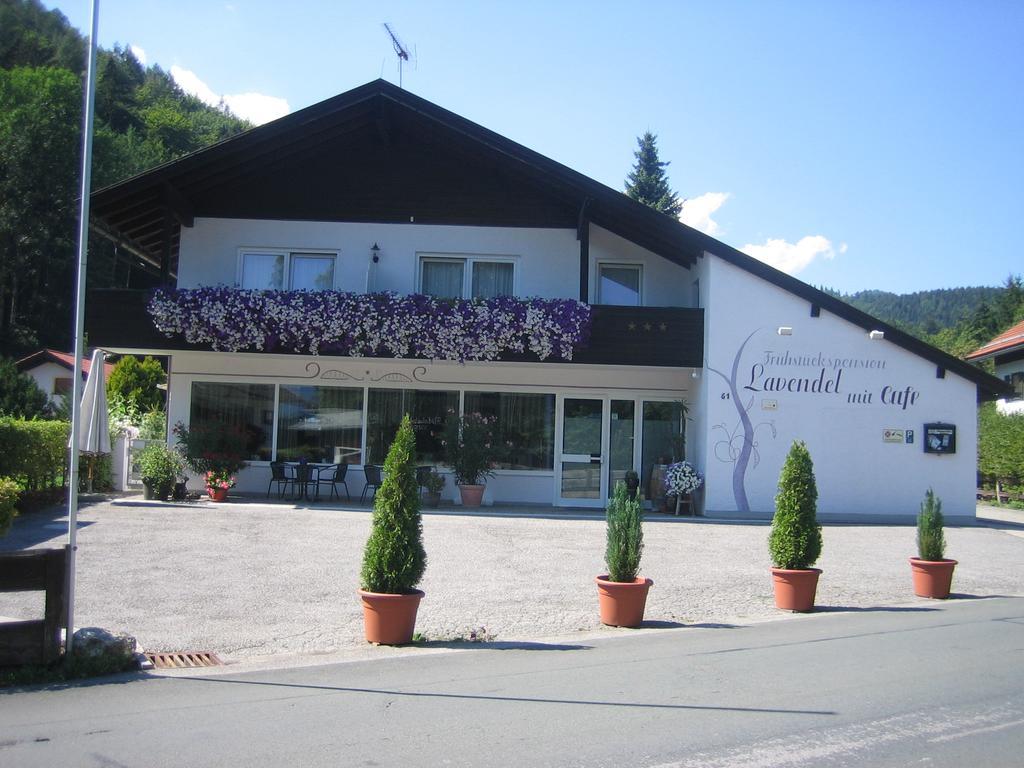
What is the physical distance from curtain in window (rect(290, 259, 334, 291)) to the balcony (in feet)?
6.67

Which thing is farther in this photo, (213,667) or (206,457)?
(206,457)

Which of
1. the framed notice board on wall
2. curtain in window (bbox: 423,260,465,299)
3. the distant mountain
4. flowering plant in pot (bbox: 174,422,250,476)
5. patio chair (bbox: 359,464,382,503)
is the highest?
the distant mountain

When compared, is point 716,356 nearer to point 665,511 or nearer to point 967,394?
point 665,511

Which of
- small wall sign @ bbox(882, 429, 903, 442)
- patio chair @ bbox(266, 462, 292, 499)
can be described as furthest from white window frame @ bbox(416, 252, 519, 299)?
small wall sign @ bbox(882, 429, 903, 442)

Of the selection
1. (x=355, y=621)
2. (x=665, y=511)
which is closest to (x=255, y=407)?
(x=665, y=511)

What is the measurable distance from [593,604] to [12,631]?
5.60 m

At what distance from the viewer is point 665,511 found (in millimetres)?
17984

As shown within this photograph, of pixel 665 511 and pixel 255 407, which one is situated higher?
pixel 255 407

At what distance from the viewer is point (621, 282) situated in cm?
1952

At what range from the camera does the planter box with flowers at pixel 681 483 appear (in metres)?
17.5

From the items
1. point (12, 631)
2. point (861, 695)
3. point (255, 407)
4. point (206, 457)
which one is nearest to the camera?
Answer: point (861, 695)

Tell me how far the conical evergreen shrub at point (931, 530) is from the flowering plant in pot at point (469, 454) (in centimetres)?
868

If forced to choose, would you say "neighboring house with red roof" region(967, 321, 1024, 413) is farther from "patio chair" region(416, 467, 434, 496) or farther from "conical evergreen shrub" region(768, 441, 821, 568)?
"conical evergreen shrub" region(768, 441, 821, 568)

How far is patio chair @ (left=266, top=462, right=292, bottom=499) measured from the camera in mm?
17984
